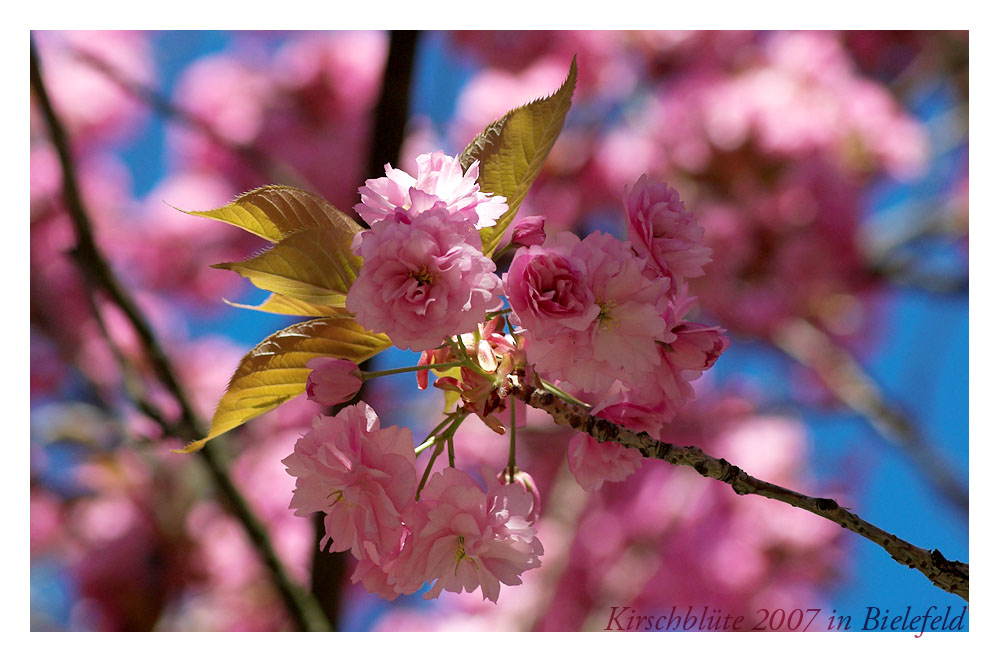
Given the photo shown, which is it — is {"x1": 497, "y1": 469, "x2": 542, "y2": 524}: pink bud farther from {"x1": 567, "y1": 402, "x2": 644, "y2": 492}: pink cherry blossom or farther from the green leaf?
the green leaf

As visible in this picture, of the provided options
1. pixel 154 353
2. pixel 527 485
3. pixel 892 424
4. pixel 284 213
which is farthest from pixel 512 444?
pixel 892 424

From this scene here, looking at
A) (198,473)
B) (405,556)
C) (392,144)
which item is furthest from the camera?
(198,473)

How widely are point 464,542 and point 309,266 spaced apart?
239 millimetres

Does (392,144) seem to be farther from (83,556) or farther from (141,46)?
(141,46)

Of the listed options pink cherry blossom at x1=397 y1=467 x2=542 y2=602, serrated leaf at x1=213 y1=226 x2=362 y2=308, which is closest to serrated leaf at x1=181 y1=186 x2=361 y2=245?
serrated leaf at x1=213 y1=226 x2=362 y2=308

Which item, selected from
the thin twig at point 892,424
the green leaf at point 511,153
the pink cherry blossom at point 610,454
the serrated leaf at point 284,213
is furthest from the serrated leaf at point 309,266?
the thin twig at point 892,424

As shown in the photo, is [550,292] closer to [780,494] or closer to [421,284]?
[421,284]

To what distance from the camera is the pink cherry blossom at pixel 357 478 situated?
59 centimetres

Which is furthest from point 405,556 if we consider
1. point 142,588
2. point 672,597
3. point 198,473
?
point 672,597

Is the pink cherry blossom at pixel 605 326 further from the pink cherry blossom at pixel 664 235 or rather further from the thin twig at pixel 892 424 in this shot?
the thin twig at pixel 892 424

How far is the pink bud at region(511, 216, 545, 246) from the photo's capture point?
0.63 meters

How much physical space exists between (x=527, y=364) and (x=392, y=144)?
855 mm

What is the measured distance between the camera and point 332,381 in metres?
0.62

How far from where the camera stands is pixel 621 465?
0.66 meters
